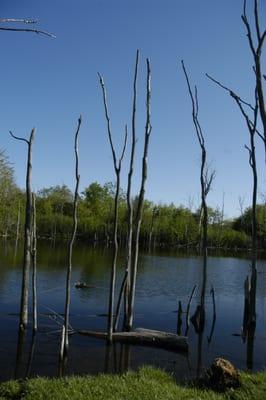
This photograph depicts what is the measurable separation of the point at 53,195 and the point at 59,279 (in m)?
75.7

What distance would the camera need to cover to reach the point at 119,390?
7414 mm

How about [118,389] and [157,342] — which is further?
[157,342]

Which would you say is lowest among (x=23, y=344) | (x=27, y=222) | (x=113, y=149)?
(x=23, y=344)

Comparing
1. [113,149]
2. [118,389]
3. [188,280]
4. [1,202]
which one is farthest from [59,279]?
[1,202]

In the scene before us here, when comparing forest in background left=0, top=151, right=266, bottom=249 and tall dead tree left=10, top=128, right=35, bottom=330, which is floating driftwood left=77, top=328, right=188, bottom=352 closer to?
tall dead tree left=10, top=128, right=35, bottom=330

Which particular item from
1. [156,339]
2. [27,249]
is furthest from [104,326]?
[27,249]

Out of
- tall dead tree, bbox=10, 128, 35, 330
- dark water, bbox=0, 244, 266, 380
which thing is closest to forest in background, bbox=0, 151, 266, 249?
dark water, bbox=0, 244, 266, 380

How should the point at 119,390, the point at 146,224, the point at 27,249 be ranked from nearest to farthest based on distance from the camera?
the point at 119,390
the point at 27,249
the point at 146,224

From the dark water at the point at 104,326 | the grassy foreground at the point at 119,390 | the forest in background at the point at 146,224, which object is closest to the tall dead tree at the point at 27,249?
the dark water at the point at 104,326

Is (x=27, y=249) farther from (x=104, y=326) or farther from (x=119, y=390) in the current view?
(x=119, y=390)

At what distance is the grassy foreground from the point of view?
7160 millimetres

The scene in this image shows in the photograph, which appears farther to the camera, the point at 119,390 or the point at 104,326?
the point at 104,326

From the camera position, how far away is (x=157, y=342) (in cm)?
1296

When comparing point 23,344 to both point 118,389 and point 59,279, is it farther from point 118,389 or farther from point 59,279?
point 59,279
